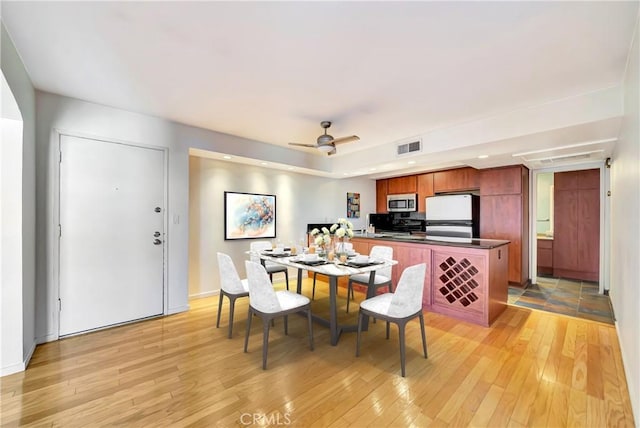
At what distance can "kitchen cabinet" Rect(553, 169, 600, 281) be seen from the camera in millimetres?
5188

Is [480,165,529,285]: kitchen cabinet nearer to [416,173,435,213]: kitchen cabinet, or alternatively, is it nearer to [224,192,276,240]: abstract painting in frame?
[416,173,435,213]: kitchen cabinet

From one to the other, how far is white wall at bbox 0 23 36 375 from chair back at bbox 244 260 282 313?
1822mm

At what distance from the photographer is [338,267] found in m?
2.70

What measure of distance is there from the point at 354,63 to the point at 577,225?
5933 millimetres

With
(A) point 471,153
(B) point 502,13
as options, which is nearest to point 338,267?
(B) point 502,13

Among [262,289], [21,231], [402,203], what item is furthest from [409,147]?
[21,231]

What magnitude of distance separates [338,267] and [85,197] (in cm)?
280

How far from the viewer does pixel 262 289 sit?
2.37 m

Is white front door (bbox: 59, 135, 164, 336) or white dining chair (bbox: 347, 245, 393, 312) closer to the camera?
white front door (bbox: 59, 135, 164, 336)

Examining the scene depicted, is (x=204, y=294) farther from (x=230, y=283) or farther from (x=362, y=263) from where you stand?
(x=362, y=263)

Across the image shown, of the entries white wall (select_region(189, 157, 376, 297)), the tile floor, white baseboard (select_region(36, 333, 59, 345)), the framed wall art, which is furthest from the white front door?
the tile floor

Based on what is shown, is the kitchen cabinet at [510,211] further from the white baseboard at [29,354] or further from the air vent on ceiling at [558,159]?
the white baseboard at [29,354]

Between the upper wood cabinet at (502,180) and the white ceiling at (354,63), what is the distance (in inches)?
44.8

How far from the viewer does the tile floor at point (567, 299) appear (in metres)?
3.56
